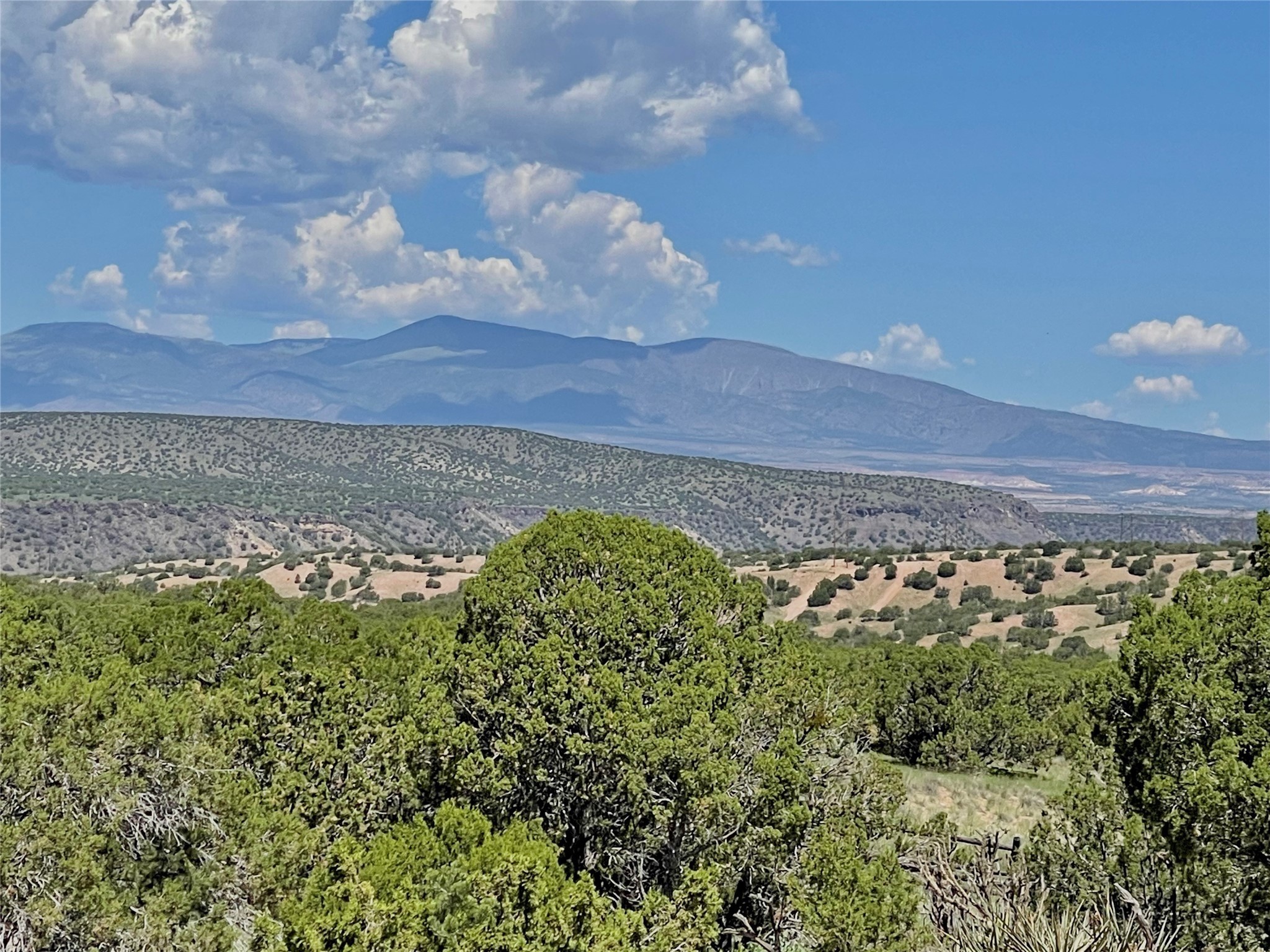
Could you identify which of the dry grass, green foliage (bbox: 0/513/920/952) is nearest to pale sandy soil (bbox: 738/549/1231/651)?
the dry grass

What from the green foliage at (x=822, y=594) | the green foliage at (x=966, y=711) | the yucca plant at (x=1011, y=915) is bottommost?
the green foliage at (x=822, y=594)

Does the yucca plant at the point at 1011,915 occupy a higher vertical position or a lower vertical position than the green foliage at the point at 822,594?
higher

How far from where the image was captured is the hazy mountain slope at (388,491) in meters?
92.5

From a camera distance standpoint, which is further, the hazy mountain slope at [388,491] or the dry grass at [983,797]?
the hazy mountain slope at [388,491]

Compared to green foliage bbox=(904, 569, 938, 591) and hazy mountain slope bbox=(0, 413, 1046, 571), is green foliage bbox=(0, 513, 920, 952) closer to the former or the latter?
green foliage bbox=(904, 569, 938, 591)

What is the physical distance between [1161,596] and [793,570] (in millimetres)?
22962

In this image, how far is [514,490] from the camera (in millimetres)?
135750

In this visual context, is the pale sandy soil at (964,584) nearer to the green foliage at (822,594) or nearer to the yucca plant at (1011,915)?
the green foliage at (822,594)

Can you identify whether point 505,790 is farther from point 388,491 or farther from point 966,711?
point 388,491

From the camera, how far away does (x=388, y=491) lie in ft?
395

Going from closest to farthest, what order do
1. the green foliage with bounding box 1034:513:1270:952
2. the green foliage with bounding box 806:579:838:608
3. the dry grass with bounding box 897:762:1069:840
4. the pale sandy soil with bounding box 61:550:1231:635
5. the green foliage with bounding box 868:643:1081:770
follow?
the green foliage with bounding box 1034:513:1270:952, the dry grass with bounding box 897:762:1069:840, the green foliage with bounding box 868:643:1081:770, the pale sandy soil with bounding box 61:550:1231:635, the green foliage with bounding box 806:579:838:608

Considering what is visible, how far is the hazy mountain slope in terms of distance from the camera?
92500mm

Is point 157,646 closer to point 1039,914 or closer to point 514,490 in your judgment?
point 1039,914

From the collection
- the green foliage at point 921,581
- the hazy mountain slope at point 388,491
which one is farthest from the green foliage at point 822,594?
the hazy mountain slope at point 388,491
